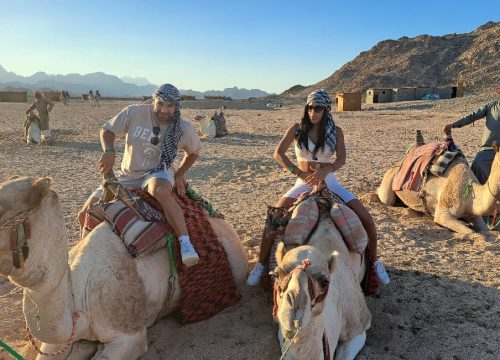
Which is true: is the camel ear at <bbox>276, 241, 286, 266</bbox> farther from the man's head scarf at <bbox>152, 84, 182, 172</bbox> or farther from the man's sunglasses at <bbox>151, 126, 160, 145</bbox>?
the man's sunglasses at <bbox>151, 126, 160, 145</bbox>

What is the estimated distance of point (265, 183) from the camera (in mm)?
9602

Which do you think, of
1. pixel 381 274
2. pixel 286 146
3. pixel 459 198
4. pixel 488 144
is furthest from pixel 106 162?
pixel 488 144

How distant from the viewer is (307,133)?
465cm

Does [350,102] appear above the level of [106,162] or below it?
above

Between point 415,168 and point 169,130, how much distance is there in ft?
14.7

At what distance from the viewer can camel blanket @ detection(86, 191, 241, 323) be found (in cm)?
381

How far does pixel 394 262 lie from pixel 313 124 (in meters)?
1.81

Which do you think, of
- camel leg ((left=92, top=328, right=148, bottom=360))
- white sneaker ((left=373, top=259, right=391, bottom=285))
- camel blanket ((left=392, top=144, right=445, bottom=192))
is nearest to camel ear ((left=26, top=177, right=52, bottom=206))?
camel leg ((left=92, top=328, right=148, bottom=360))

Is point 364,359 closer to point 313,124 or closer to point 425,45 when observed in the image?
point 313,124

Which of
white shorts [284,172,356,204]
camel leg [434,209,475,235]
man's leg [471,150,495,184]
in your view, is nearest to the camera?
white shorts [284,172,356,204]

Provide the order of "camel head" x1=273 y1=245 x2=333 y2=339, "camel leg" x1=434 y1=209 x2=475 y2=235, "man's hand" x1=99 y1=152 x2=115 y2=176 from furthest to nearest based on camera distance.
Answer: "camel leg" x1=434 y1=209 x2=475 y2=235
"man's hand" x1=99 y1=152 x2=115 y2=176
"camel head" x1=273 y1=245 x2=333 y2=339

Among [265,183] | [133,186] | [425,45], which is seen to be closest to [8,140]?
[265,183]

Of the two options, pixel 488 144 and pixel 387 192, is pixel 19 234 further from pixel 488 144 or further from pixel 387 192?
pixel 488 144

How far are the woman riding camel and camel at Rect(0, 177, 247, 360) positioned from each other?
115cm
